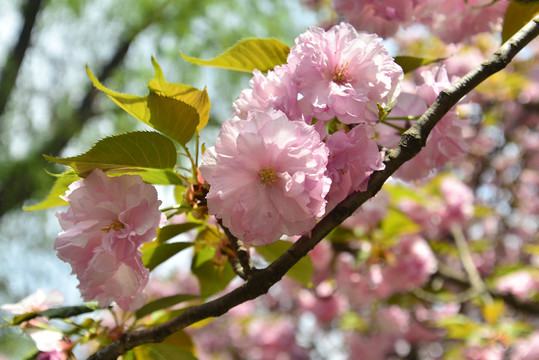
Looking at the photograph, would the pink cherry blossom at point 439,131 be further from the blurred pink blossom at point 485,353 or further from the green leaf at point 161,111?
the blurred pink blossom at point 485,353

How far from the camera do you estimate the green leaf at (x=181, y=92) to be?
50 cm

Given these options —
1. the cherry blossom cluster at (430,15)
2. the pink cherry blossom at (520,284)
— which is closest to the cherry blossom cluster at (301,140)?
the cherry blossom cluster at (430,15)

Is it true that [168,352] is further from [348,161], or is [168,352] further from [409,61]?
[409,61]

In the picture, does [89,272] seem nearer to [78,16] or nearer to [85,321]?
[85,321]

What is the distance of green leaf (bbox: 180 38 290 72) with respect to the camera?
23.8 inches

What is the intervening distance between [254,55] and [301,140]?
0.69 ft

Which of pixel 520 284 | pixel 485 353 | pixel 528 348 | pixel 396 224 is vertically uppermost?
pixel 396 224

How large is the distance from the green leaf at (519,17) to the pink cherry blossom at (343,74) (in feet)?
0.99

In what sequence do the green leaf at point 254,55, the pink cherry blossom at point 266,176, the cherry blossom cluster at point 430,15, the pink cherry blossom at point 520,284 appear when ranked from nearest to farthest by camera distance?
the pink cherry blossom at point 266,176 < the green leaf at point 254,55 < the cherry blossom cluster at point 430,15 < the pink cherry blossom at point 520,284

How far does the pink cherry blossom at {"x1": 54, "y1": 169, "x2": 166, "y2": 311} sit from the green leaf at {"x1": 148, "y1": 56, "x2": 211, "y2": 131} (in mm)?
97

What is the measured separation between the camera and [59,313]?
2.18ft

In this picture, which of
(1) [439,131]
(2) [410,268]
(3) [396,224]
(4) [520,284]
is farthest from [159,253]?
(4) [520,284]

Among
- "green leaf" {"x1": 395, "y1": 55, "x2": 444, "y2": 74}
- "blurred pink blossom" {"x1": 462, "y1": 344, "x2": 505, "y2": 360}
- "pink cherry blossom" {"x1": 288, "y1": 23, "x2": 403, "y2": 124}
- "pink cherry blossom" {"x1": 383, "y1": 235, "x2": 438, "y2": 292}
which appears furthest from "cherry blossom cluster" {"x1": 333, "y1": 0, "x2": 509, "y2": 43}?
"blurred pink blossom" {"x1": 462, "y1": 344, "x2": 505, "y2": 360}

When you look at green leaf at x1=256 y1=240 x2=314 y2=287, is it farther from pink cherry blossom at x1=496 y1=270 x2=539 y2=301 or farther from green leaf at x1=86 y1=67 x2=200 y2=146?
pink cherry blossom at x1=496 y1=270 x2=539 y2=301
